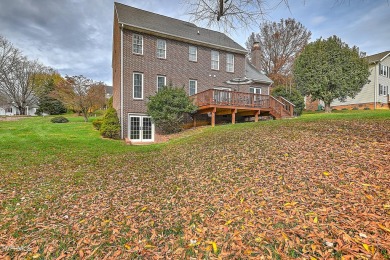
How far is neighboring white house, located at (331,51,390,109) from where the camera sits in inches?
984

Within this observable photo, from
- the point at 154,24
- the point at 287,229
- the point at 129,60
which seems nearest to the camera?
the point at 287,229

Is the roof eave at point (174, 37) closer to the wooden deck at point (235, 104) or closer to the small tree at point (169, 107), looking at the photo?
the small tree at point (169, 107)

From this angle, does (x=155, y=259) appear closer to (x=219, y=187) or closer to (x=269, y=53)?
(x=219, y=187)

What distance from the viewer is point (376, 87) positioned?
24938 millimetres

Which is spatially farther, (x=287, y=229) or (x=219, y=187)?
(x=219, y=187)

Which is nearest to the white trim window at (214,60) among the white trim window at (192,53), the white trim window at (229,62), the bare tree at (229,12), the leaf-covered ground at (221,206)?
the white trim window at (229,62)

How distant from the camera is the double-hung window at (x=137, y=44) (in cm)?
1492

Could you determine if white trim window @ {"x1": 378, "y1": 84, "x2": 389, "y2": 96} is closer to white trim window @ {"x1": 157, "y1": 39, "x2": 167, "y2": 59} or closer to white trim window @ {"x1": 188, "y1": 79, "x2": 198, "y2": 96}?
white trim window @ {"x1": 188, "y1": 79, "x2": 198, "y2": 96}

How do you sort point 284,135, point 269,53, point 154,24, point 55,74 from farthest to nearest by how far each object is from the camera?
point 55,74, point 269,53, point 154,24, point 284,135

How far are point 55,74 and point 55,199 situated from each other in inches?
1687

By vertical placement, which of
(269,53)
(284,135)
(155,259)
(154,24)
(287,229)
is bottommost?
(155,259)

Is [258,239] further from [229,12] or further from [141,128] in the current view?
[141,128]

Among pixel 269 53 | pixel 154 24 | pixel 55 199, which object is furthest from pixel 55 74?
pixel 55 199

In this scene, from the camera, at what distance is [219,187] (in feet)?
14.8
